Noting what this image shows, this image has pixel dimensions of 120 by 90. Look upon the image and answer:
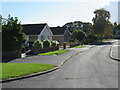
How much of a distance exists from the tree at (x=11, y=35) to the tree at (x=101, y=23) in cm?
6175

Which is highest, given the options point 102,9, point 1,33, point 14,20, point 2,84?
point 102,9

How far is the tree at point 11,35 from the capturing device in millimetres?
22781

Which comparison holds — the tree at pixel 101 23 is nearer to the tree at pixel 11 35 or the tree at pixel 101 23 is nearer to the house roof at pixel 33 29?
the house roof at pixel 33 29

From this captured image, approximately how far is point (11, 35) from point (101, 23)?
64045 millimetres

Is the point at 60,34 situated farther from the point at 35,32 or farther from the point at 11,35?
the point at 11,35

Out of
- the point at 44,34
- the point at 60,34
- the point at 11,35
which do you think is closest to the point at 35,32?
the point at 44,34

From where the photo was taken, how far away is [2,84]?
395 inches

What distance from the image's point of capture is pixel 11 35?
22.9m

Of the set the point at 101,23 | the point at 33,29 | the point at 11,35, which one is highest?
the point at 101,23

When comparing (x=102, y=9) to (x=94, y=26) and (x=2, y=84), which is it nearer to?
(x=94, y=26)

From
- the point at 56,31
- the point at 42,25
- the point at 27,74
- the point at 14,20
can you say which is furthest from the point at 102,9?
the point at 27,74

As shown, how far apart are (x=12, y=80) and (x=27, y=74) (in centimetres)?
135

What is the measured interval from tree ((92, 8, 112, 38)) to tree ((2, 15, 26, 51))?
61.8m

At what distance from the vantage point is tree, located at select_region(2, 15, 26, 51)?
2278 centimetres
